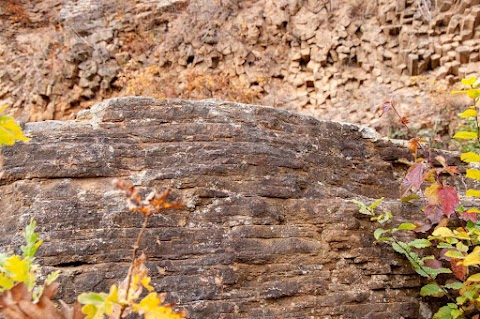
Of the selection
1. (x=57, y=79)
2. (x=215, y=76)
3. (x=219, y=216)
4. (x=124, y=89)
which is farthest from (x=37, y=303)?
(x=57, y=79)

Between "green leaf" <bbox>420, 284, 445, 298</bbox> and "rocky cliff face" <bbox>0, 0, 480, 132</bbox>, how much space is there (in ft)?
17.6

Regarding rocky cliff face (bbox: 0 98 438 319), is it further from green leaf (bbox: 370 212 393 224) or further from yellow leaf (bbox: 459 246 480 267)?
yellow leaf (bbox: 459 246 480 267)

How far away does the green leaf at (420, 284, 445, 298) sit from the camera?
3.01 m

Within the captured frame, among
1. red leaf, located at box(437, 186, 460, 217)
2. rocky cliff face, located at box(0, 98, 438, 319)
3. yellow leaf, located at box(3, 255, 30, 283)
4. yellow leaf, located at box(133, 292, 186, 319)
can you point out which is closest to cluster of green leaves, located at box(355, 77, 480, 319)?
red leaf, located at box(437, 186, 460, 217)

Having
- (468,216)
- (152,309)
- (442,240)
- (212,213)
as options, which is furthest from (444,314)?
(152,309)

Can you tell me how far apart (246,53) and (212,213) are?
6956 millimetres

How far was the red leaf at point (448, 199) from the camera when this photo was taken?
2.69 metres

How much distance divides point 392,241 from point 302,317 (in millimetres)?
839

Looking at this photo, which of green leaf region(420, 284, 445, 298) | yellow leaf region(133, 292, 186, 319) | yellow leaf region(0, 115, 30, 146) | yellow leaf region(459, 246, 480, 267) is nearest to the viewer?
yellow leaf region(133, 292, 186, 319)

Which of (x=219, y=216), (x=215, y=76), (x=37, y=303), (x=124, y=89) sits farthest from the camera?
(x=124, y=89)

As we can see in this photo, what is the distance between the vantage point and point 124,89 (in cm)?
968

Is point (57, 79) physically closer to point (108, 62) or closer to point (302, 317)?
point (108, 62)

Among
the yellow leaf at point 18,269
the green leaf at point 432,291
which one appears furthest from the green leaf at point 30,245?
the green leaf at point 432,291

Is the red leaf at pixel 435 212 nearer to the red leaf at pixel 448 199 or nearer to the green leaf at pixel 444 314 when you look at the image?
the red leaf at pixel 448 199
